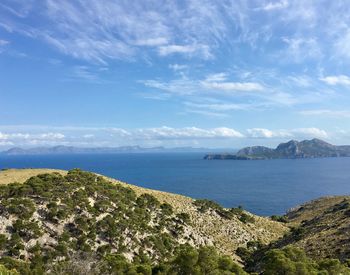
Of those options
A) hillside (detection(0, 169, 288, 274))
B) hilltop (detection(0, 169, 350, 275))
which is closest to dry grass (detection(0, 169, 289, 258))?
hillside (detection(0, 169, 288, 274))

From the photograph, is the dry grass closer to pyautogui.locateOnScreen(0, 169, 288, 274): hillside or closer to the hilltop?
pyautogui.locateOnScreen(0, 169, 288, 274): hillside

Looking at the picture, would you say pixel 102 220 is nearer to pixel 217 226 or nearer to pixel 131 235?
pixel 131 235

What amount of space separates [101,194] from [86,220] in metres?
10.2

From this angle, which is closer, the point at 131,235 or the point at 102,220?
the point at 102,220

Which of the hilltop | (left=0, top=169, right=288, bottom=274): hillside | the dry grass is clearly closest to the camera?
the hilltop

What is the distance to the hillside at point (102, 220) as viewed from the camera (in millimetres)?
50681

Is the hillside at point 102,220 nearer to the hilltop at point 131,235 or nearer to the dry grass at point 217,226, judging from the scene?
the dry grass at point 217,226

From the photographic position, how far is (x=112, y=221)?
58.4m

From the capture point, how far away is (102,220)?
58219 mm

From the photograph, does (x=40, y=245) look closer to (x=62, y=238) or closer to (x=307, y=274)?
(x=62, y=238)

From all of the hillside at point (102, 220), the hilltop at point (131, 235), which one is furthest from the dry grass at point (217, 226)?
the hilltop at point (131, 235)

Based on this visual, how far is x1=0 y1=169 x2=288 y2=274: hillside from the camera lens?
1995 inches

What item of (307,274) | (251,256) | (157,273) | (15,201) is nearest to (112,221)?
(15,201)

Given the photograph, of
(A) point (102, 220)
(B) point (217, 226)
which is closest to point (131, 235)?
(A) point (102, 220)
